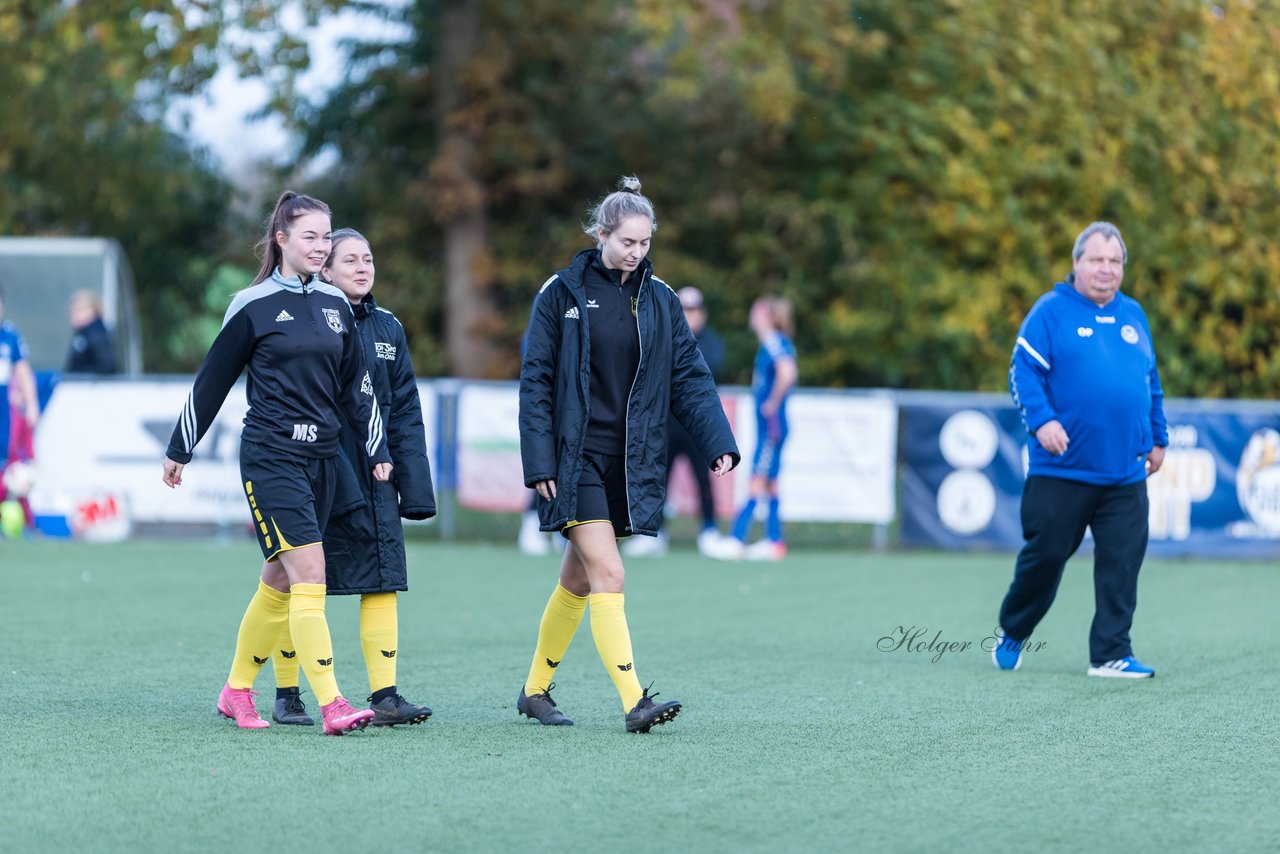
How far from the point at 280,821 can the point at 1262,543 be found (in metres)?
11.7

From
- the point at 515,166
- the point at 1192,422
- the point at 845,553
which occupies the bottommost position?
the point at 845,553

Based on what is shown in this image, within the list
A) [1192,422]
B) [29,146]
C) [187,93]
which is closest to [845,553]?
[1192,422]

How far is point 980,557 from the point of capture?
15.0m

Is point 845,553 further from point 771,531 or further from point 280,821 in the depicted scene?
point 280,821

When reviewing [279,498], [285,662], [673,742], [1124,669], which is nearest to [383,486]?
[279,498]

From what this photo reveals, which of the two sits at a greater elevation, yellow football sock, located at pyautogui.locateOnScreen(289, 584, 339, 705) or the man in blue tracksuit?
the man in blue tracksuit

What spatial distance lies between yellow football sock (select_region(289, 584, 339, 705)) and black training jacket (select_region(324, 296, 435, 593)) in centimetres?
23

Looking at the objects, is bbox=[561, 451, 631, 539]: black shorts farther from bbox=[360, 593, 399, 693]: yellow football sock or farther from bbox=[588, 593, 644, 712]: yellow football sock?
bbox=[360, 593, 399, 693]: yellow football sock

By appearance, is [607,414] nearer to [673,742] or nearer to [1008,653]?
[673,742]

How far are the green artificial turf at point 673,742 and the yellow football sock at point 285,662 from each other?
25cm

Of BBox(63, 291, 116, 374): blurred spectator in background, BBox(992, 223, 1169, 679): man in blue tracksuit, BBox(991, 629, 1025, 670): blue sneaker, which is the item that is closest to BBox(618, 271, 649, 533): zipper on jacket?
BBox(992, 223, 1169, 679): man in blue tracksuit

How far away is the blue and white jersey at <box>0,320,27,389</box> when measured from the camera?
14.7m

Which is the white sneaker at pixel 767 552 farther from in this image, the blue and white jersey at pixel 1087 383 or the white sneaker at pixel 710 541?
the blue and white jersey at pixel 1087 383

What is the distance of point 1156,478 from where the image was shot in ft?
48.3
